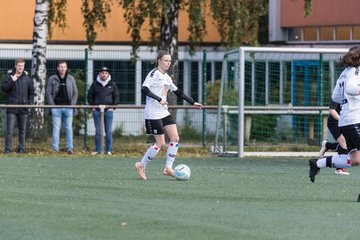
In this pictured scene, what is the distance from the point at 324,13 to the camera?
38.0 meters

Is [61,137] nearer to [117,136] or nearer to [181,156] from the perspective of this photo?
[117,136]

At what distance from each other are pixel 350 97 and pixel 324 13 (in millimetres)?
23887

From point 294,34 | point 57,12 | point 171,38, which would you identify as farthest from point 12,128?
point 294,34

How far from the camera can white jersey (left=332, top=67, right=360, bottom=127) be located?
14375 millimetres

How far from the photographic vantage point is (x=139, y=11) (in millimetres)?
29266

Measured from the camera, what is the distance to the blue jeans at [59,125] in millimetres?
25989

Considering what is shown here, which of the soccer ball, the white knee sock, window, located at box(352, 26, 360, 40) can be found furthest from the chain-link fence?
the white knee sock

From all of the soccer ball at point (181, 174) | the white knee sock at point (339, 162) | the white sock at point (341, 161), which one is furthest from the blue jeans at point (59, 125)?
the white sock at point (341, 161)

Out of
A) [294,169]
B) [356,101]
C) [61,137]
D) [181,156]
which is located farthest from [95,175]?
[61,137]

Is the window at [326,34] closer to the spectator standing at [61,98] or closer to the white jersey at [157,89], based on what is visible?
the spectator standing at [61,98]

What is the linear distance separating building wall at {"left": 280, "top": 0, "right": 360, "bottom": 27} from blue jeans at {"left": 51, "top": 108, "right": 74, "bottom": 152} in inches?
474

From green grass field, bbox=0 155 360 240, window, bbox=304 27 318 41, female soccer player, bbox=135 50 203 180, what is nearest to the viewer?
green grass field, bbox=0 155 360 240

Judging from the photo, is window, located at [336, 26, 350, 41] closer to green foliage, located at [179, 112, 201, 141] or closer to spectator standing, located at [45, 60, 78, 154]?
green foliage, located at [179, 112, 201, 141]

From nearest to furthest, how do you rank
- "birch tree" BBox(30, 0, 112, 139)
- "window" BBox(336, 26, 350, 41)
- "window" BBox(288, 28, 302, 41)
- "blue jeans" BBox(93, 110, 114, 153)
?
1. "blue jeans" BBox(93, 110, 114, 153)
2. "birch tree" BBox(30, 0, 112, 139)
3. "window" BBox(336, 26, 350, 41)
4. "window" BBox(288, 28, 302, 41)
